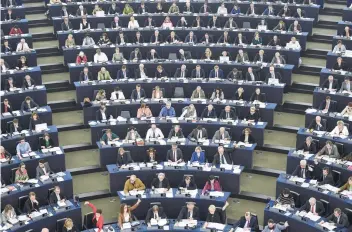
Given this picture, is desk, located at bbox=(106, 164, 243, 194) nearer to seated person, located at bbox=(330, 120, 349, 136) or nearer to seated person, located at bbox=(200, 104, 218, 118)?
seated person, located at bbox=(200, 104, 218, 118)

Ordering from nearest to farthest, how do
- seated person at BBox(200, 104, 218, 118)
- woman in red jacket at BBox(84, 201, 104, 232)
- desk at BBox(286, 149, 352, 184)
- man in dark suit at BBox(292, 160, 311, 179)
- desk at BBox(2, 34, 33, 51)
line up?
woman in red jacket at BBox(84, 201, 104, 232), desk at BBox(286, 149, 352, 184), man in dark suit at BBox(292, 160, 311, 179), seated person at BBox(200, 104, 218, 118), desk at BBox(2, 34, 33, 51)

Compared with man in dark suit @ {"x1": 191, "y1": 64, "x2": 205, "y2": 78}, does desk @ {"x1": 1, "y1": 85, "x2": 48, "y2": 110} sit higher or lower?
lower

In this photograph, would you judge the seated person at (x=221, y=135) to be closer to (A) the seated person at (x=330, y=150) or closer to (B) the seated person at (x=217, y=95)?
(B) the seated person at (x=217, y=95)

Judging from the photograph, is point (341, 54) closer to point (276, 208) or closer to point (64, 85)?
point (276, 208)

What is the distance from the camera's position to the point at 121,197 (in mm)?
14750

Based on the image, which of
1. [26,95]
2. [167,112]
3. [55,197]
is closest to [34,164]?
[55,197]

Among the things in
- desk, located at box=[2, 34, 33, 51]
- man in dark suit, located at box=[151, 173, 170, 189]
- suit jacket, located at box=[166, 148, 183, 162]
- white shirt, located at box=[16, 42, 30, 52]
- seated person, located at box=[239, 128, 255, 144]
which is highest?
desk, located at box=[2, 34, 33, 51]

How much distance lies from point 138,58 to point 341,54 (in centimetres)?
651

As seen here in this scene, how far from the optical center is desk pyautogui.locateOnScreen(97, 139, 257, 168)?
16453mm

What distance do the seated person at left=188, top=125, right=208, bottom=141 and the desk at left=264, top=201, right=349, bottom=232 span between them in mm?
3206

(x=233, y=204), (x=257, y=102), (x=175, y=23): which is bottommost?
(x=233, y=204)

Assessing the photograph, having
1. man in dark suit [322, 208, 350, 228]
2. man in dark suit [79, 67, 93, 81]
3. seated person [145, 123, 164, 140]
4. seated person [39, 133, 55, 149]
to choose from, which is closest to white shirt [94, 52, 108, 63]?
man in dark suit [79, 67, 93, 81]

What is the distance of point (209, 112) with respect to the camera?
57.6 feet

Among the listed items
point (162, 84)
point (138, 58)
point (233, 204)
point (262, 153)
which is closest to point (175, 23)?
point (138, 58)
